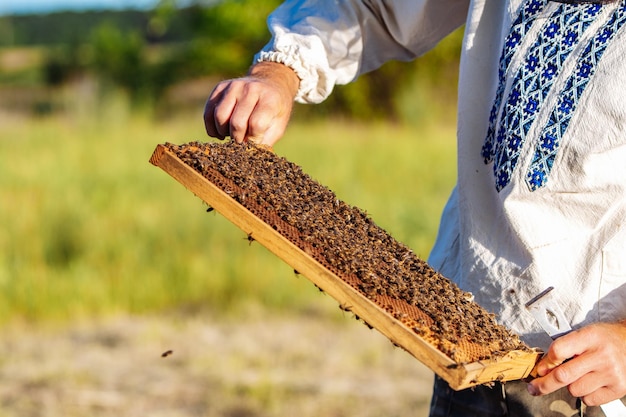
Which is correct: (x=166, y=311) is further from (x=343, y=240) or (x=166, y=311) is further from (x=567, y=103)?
(x=567, y=103)

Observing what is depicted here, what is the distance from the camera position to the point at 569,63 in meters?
2.29

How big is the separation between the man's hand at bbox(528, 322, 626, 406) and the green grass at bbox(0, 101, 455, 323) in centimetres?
505

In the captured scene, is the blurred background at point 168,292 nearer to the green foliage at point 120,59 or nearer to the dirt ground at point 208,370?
the dirt ground at point 208,370

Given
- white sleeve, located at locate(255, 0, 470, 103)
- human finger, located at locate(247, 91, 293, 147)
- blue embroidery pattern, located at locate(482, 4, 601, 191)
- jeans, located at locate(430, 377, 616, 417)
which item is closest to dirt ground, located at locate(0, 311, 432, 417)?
jeans, located at locate(430, 377, 616, 417)

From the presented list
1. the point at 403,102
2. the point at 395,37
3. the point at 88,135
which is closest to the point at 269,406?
the point at 395,37

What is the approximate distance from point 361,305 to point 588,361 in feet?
1.82

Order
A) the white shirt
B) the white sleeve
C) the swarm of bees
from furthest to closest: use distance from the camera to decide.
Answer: the white sleeve < the white shirt < the swarm of bees

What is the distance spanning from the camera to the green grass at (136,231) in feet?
22.7

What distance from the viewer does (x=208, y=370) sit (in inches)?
233

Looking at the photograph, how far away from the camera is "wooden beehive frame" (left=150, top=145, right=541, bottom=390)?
6.37ft

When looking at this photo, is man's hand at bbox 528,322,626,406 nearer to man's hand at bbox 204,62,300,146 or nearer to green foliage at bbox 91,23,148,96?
man's hand at bbox 204,62,300,146

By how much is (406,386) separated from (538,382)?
3812 millimetres

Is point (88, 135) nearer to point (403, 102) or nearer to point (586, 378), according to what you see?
point (403, 102)

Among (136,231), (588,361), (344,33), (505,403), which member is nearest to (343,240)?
(588,361)
